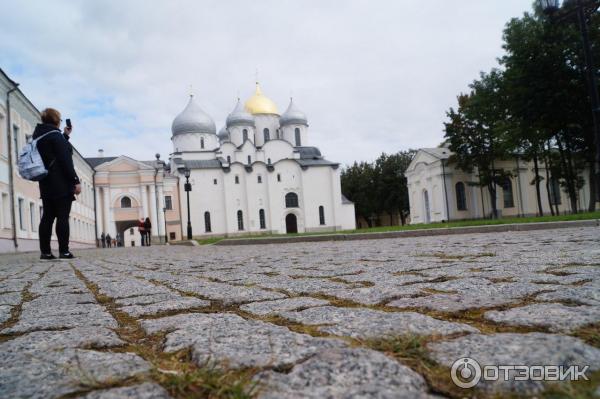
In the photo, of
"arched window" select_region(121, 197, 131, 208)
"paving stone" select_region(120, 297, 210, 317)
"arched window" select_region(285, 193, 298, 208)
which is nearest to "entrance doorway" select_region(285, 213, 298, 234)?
"arched window" select_region(285, 193, 298, 208)

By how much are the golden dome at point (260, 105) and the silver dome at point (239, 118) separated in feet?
6.94

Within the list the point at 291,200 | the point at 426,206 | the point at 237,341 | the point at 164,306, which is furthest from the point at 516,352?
the point at 291,200

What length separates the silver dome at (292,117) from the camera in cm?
6988

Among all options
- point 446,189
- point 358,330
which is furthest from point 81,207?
point 358,330

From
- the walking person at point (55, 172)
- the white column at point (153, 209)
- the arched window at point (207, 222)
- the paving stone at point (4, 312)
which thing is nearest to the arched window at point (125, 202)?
the white column at point (153, 209)

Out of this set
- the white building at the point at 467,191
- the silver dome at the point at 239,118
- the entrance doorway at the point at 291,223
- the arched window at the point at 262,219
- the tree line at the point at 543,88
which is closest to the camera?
the tree line at the point at 543,88

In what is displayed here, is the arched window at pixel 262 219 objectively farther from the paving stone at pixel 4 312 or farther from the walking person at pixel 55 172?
the paving stone at pixel 4 312

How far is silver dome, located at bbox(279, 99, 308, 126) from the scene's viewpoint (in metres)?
69.9

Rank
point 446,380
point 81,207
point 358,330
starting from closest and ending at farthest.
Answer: point 446,380 → point 358,330 → point 81,207

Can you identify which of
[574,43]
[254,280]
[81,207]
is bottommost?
[254,280]

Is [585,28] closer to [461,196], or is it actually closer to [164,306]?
[164,306]

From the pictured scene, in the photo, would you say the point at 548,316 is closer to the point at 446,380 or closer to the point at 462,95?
the point at 446,380

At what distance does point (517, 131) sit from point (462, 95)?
51.2 feet

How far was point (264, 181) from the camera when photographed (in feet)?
206
